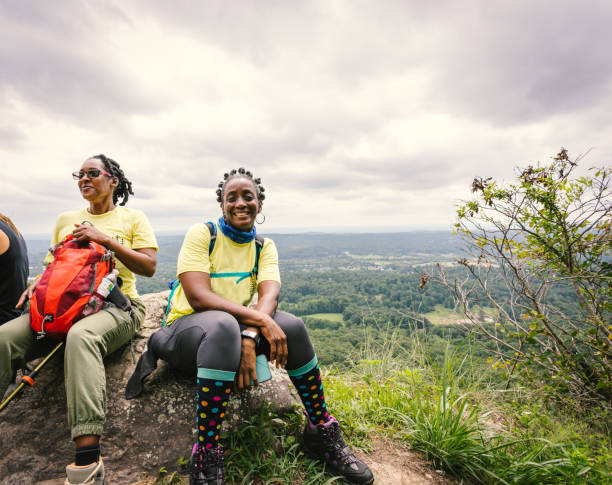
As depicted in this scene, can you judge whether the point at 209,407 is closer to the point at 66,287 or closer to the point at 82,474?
the point at 82,474

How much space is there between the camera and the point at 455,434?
1.96m

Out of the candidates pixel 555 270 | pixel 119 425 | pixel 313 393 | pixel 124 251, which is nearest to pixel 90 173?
pixel 124 251

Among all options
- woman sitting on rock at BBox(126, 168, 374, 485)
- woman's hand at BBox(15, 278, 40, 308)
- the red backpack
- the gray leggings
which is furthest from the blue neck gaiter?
woman's hand at BBox(15, 278, 40, 308)

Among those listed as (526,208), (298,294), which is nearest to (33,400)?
(526,208)

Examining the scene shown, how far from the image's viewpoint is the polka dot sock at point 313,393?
197 cm

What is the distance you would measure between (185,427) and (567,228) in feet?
13.5

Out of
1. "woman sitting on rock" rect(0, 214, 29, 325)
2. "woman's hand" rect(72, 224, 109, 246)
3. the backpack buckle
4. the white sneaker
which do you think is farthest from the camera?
"woman's hand" rect(72, 224, 109, 246)

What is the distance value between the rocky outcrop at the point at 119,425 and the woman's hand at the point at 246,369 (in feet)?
1.85

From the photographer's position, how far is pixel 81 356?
67.4 inches

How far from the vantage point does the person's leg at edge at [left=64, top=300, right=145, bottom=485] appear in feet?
4.95

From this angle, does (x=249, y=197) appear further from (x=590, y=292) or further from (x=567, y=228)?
(x=590, y=292)

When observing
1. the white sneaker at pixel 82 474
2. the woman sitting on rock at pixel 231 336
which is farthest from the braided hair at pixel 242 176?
the white sneaker at pixel 82 474

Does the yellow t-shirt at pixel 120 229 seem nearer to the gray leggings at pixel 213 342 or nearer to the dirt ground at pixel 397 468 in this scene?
the gray leggings at pixel 213 342

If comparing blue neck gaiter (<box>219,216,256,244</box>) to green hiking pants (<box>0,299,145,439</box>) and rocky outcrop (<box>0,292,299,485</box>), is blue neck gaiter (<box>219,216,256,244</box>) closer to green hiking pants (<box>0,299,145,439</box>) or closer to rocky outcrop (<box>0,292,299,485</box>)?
green hiking pants (<box>0,299,145,439</box>)
